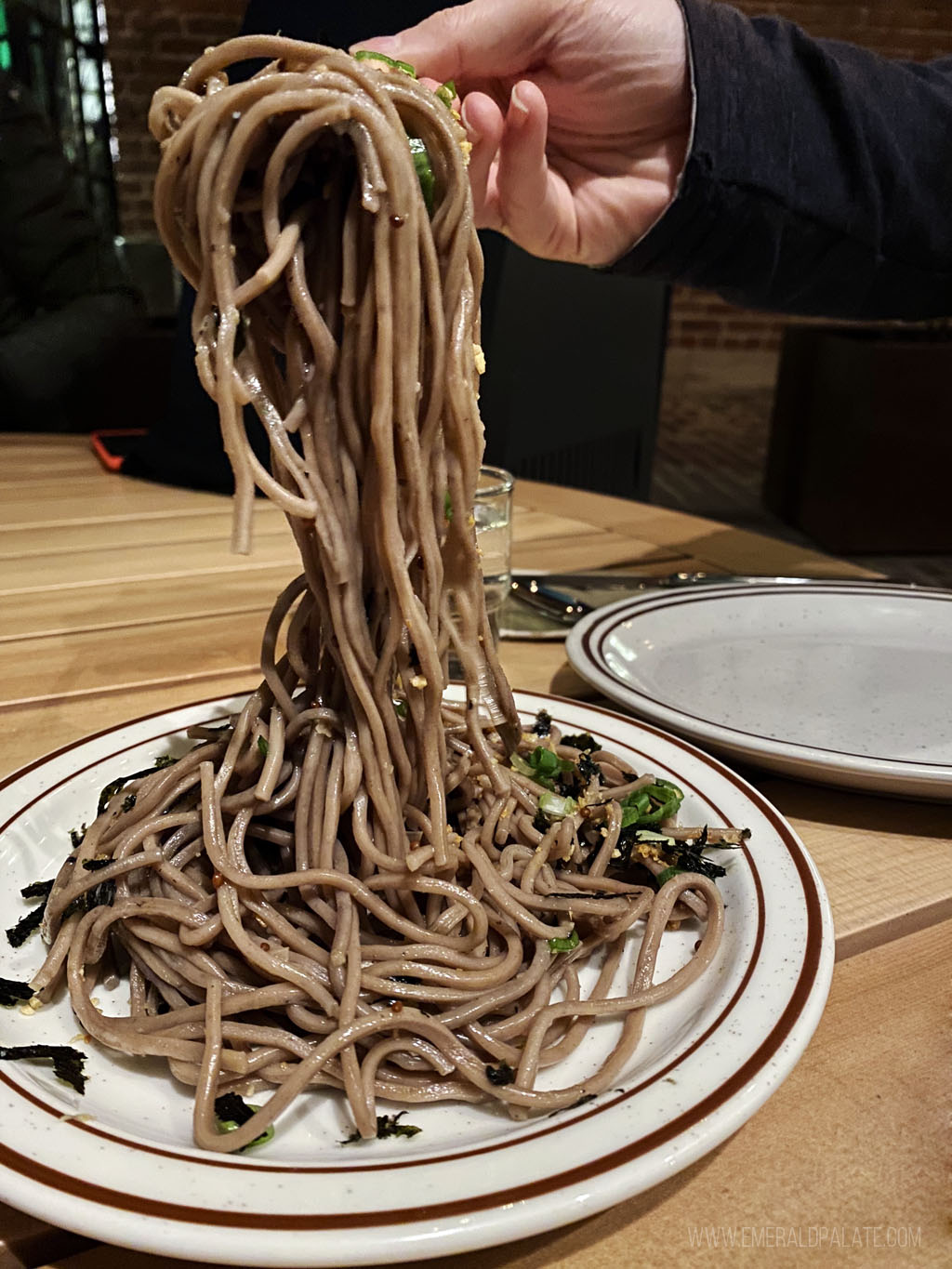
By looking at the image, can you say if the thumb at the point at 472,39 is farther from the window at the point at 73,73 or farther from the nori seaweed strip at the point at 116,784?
the window at the point at 73,73

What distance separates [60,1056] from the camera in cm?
73

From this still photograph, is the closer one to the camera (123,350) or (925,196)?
(925,196)

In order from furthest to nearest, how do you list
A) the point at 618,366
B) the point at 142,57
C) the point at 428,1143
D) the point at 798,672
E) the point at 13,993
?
the point at 142,57 < the point at 618,366 < the point at 798,672 < the point at 13,993 < the point at 428,1143

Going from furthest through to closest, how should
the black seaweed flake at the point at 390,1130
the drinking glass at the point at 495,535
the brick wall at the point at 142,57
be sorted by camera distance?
the brick wall at the point at 142,57 → the drinking glass at the point at 495,535 → the black seaweed flake at the point at 390,1130

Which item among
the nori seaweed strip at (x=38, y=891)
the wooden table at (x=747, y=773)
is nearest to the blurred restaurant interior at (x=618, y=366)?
the wooden table at (x=747, y=773)

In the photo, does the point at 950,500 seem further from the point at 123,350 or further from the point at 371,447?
the point at 371,447

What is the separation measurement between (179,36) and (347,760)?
7307mm

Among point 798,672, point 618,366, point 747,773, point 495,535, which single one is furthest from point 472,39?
point 618,366

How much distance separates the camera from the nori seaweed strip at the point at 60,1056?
27.9 inches

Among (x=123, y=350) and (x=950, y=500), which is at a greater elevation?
(x=123, y=350)

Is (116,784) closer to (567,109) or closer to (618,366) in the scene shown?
(567,109)

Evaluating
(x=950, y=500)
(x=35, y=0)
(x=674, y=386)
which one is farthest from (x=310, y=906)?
(x=674, y=386)

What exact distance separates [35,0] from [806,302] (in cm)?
441

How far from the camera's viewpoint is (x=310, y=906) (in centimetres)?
86
